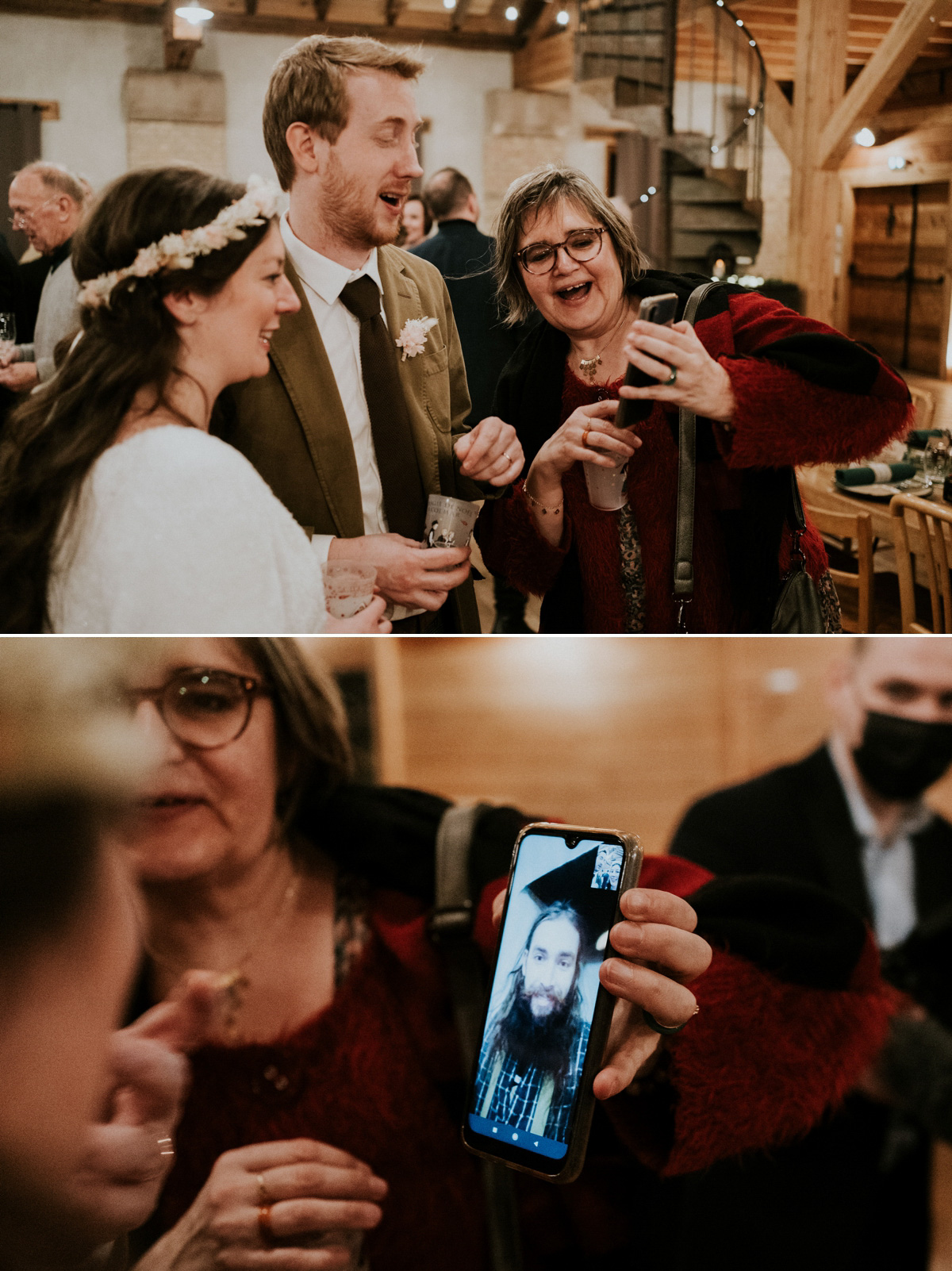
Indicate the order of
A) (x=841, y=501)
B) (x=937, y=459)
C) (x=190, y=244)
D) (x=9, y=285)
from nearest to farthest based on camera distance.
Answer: (x=190, y=244) → (x=9, y=285) → (x=937, y=459) → (x=841, y=501)

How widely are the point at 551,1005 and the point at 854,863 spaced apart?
22 cm

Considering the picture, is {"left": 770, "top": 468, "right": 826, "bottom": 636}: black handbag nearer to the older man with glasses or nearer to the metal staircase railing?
the metal staircase railing

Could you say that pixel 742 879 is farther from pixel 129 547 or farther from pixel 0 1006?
pixel 129 547

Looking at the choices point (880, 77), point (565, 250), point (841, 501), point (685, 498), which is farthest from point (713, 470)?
point (841, 501)

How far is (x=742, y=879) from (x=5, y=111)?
1093mm

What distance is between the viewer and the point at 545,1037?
0.66 m

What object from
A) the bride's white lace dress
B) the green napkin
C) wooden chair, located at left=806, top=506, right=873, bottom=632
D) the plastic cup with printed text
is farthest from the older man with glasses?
the green napkin

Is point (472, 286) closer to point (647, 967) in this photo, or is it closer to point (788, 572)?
point (788, 572)

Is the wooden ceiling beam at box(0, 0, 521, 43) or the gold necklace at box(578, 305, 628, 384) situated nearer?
the wooden ceiling beam at box(0, 0, 521, 43)

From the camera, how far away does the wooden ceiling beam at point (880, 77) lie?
4.36 ft

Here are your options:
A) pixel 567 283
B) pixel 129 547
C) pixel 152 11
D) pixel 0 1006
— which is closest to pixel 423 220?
pixel 567 283

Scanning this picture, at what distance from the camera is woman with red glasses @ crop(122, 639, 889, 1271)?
68 cm

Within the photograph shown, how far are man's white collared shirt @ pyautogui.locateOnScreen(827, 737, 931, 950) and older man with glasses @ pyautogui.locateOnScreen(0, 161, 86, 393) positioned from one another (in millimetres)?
826

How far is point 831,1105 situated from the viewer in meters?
0.70
